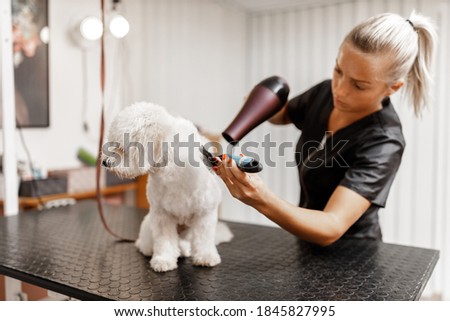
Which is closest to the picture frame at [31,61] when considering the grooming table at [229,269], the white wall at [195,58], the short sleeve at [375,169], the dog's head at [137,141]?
the white wall at [195,58]

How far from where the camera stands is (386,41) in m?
0.96

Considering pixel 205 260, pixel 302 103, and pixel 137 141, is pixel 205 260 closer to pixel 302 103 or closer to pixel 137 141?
pixel 137 141

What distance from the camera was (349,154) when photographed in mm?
1120

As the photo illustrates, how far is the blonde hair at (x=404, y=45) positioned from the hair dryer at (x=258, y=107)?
0.71ft

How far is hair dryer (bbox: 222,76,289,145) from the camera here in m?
0.95

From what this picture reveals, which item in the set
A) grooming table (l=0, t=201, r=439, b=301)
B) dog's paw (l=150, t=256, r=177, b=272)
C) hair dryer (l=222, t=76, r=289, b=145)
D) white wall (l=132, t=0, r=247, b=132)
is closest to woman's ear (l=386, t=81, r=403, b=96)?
hair dryer (l=222, t=76, r=289, b=145)

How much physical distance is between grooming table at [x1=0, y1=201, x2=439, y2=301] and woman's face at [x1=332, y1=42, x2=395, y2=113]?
399mm

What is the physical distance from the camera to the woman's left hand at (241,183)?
0.78 m

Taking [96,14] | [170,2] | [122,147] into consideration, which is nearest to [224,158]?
[122,147]

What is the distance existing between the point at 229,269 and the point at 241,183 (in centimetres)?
23

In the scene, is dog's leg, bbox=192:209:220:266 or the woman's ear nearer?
dog's leg, bbox=192:209:220:266

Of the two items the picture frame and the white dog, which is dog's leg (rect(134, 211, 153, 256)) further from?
the picture frame
